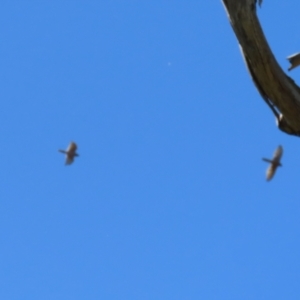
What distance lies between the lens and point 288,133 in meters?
4.59

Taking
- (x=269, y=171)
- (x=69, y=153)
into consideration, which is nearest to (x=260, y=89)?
(x=269, y=171)

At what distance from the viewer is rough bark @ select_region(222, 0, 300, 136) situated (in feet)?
14.1

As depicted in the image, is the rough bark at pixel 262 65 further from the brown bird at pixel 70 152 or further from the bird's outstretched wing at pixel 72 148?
the bird's outstretched wing at pixel 72 148

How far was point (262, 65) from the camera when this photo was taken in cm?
438

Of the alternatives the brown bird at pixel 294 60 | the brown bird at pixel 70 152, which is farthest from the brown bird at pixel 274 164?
the brown bird at pixel 294 60

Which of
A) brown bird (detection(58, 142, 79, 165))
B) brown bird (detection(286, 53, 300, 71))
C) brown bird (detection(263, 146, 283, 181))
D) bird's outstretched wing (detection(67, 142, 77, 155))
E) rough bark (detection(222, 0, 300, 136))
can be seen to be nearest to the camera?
rough bark (detection(222, 0, 300, 136))

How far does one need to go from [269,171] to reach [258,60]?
997cm

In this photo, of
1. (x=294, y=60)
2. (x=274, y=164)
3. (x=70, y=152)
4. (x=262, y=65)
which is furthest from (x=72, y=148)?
(x=262, y=65)

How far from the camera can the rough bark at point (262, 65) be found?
4312 millimetres

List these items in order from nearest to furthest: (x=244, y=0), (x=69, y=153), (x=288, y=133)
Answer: (x=244, y=0), (x=288, y=133), (x=69, y=153)

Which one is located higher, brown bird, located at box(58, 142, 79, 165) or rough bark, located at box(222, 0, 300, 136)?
brown bird, located at box(58, 142, 79, 165)

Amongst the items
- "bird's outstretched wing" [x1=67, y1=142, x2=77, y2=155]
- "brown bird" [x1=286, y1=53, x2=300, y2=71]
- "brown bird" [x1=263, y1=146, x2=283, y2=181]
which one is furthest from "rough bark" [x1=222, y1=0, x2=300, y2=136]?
"bird's outstretched wing" [x1=67, y1=142, x2=77, y2=155]

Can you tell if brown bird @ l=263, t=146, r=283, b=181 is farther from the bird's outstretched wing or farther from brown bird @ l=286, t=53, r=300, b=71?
brown bird @ l=286, t=53, r=300, b=71

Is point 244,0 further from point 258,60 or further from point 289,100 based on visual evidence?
point 289,100
